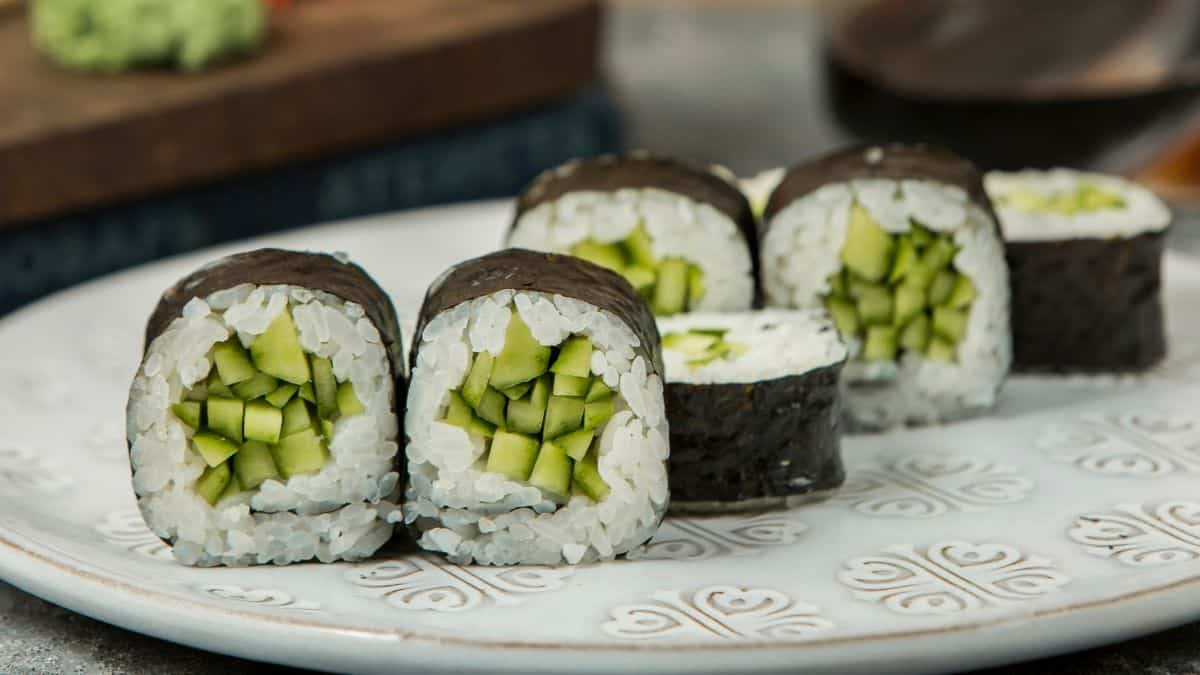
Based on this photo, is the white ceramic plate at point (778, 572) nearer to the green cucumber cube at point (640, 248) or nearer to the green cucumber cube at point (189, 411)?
the green cucumber cube at point (189, 411)

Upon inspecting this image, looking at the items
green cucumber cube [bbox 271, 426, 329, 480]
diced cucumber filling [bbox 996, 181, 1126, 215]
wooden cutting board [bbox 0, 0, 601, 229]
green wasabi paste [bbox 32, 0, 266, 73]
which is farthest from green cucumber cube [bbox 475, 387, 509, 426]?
green wasabi paste [bbox 32, 0, 266, 73]

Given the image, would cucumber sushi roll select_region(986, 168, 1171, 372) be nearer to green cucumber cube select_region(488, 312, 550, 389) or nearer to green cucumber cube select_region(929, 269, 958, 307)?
green cucumber cube select_region(929, 269, 958, 307)

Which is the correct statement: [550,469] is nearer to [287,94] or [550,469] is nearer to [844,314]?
[844,314]

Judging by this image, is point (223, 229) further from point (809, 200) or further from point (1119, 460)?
point (1119, 460)

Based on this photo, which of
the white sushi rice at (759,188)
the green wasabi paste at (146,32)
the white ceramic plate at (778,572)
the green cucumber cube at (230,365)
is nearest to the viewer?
the white ceramic plate at (778,572)

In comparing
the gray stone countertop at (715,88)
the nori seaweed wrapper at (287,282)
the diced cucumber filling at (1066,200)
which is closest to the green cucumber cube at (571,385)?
the nori seaweed wrapper at (287,282)

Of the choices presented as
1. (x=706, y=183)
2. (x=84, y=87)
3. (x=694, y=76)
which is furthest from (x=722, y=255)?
(x=694, y=76)
